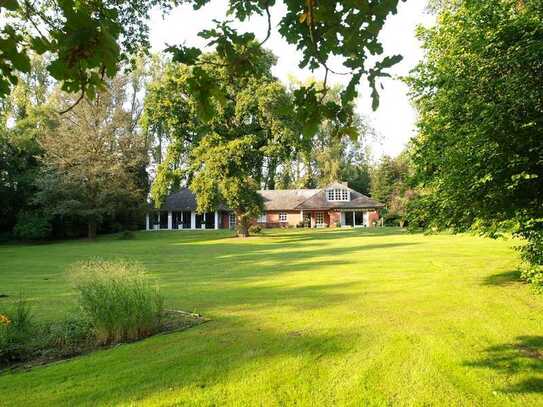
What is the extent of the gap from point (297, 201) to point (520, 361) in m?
53.2

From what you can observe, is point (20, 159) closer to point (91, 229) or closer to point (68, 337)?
point (91, 229)

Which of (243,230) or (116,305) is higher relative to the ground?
(243,230)

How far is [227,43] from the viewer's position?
10.5ft

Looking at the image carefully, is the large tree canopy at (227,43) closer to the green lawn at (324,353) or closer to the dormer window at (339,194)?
the green lawn at (324,353)

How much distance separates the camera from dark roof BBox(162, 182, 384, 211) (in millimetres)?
55594

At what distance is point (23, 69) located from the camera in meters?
2.56

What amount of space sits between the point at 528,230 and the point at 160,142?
59091 mm

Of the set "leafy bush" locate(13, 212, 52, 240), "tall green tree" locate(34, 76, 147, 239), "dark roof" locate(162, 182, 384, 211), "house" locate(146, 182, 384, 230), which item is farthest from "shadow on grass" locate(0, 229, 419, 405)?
"house" locate(146, 182, 384, 230)

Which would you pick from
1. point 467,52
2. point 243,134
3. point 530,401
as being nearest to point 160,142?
point 243,134

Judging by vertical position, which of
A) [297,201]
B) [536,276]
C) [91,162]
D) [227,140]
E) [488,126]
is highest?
[227,140]

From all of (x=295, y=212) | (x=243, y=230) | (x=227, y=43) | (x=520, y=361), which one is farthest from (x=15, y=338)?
(x=295, y=212)

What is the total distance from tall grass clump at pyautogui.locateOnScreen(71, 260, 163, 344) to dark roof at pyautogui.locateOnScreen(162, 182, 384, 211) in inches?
1866

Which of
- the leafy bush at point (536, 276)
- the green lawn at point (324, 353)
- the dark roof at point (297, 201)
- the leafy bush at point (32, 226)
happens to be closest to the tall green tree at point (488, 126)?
the leafy bush at point (536, 276)

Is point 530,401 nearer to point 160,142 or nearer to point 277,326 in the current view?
point 277,326
